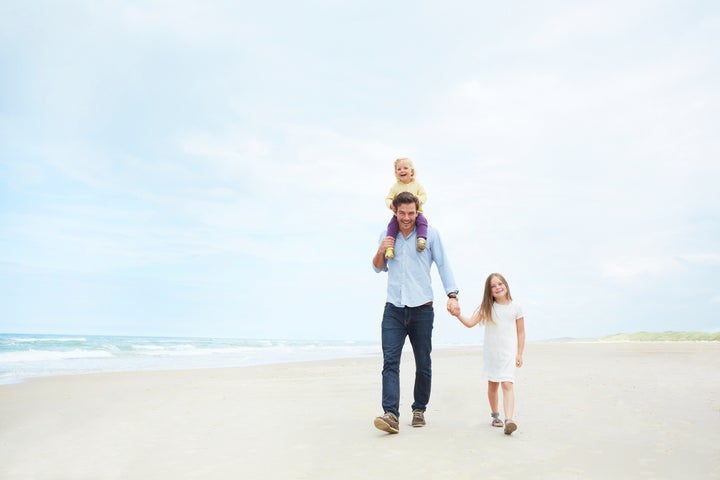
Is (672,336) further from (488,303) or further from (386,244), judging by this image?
(386,244)

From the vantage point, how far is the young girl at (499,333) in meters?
5.60

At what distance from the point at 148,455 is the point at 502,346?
3.35 m

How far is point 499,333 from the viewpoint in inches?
224

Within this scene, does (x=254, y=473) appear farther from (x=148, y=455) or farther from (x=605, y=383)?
(x=605, y=383)

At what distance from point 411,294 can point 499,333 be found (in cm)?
97

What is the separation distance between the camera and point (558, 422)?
18.8 feet

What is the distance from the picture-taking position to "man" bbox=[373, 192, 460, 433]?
5.53 m

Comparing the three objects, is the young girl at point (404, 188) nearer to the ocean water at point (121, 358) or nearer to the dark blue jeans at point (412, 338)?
the dark blue jeans at point (412, 338)

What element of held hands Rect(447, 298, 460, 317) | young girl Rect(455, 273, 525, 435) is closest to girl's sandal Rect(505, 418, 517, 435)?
young girl Rect(455, 273, 525, 435)

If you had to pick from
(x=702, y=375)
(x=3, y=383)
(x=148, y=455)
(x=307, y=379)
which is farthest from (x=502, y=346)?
(x=3, y=383)

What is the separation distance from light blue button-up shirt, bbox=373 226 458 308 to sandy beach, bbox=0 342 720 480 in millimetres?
1241

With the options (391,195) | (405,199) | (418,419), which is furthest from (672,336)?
(405,199)

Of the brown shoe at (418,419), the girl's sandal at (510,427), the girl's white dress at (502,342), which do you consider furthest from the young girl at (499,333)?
the brown shoe at (418,419)

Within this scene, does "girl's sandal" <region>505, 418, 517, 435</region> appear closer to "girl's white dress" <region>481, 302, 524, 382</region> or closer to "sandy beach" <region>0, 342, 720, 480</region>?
"sandy beach" <region>0, 342, 720, 480</region>
